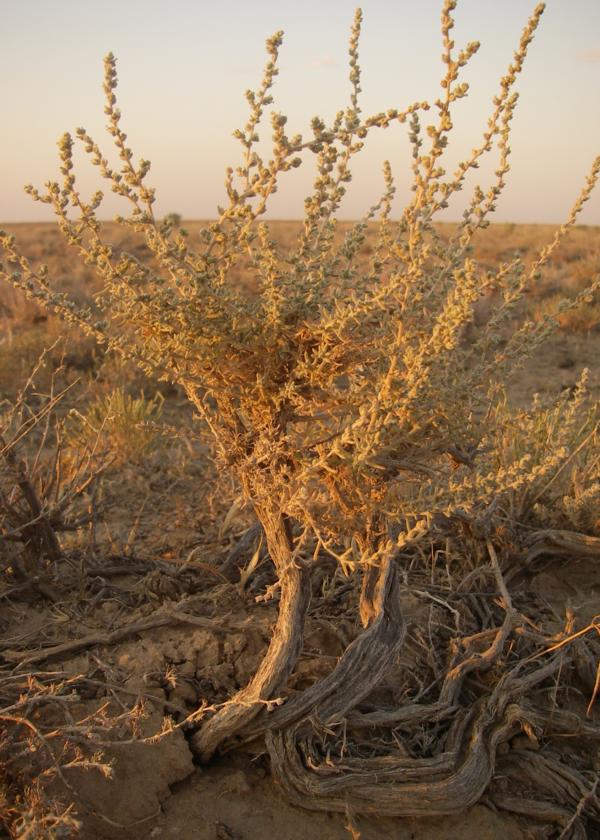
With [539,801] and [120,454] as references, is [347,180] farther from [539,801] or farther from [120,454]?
[120,454]

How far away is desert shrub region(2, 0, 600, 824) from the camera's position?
1813mm

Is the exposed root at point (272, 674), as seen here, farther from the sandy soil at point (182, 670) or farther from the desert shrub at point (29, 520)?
the desert shrub at point (29, 520)

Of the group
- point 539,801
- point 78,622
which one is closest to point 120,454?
point 78,622

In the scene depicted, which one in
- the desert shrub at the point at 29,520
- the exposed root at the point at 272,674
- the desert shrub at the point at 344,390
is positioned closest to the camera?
the desert shrub at the point at 344,390

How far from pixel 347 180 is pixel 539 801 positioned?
1941 mm

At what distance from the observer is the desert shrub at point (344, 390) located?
181cm

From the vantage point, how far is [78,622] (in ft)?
8.88

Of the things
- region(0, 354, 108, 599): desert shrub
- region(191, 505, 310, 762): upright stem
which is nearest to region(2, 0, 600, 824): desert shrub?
region(191, 505, 310, 762): upright stem

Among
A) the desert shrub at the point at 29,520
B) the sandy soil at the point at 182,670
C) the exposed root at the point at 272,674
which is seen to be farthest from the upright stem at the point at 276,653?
the desert shrub at the point at 29,520

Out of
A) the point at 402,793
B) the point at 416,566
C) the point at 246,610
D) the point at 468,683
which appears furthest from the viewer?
the point at 416,566

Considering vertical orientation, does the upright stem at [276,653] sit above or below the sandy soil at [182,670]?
above

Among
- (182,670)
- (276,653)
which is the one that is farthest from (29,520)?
(276,653)

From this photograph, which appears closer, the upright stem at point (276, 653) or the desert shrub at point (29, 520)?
the upright stem at point (276, 653)

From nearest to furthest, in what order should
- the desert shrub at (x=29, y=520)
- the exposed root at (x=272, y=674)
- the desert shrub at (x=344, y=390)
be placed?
1. the desert shrub at (x=344, y=390)
2. the exposed root at (x=272, y=674)
3. the desert shrub at (x=29, y=520)
